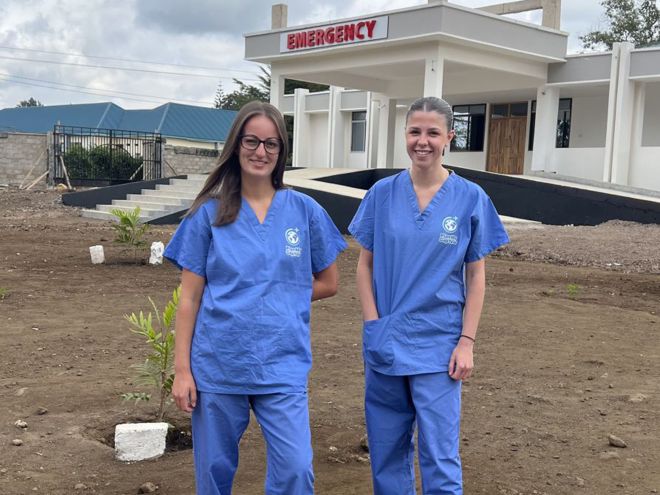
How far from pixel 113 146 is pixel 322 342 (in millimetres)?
23674

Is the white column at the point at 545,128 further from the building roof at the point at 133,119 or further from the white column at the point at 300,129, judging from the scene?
the building roof at the point at 133,119

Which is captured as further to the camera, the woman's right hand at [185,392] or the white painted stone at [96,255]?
the white painted stone at [96,255]

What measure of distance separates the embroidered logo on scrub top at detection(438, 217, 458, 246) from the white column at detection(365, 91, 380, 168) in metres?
24.7

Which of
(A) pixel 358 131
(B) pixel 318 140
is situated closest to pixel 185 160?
(B) pixel 318 140

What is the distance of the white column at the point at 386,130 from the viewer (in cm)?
2449

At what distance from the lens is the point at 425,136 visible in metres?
2.88

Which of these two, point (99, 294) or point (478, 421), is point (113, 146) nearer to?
point (99, 294)

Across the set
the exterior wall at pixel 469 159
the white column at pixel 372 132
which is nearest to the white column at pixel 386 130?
the white column at pixel 372 132

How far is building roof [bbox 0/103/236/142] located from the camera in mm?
49219

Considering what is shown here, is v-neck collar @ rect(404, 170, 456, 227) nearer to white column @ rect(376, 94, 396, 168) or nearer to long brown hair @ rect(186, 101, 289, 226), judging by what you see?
long brown hair @ rect(186, 101, 289, 226)

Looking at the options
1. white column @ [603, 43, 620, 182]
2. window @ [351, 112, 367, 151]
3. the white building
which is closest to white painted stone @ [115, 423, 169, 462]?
the white building

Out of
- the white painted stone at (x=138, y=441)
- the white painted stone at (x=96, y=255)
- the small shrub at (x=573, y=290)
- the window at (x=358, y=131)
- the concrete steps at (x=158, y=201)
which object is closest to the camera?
the white painted stone at (x=138, y=441)

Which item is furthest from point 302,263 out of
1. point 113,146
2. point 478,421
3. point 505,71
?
point 113,146

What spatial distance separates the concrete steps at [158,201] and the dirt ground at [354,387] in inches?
293
